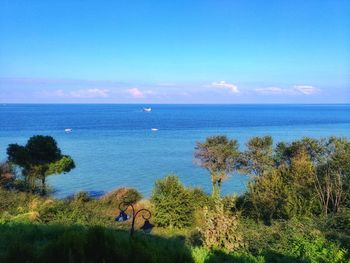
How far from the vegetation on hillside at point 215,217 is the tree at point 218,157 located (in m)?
0.08

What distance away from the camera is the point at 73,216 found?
13.4 meters

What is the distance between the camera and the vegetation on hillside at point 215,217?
4.11 meters

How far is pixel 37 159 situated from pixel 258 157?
15600mm

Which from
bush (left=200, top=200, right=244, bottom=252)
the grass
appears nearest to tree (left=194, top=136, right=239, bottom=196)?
the grass

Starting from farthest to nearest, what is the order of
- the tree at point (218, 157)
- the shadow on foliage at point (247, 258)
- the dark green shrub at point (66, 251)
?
the tree at point (218, 157) < the shadow on foliage at point (247, 258) < the dark green shrub at point (66, 251)

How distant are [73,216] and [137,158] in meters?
A: 37.9

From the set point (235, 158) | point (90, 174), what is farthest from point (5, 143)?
point (235, 158)

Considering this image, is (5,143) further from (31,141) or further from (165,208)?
(165,208)

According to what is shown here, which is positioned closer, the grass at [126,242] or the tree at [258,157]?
the grass at [126,242]

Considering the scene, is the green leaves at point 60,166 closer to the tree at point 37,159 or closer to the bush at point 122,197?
the tree at point 37,159

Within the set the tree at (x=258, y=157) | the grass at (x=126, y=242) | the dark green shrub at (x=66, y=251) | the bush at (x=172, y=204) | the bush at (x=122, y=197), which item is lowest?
the bush at (x=122, y=197)

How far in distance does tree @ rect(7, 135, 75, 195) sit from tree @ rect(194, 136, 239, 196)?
10.3 meters

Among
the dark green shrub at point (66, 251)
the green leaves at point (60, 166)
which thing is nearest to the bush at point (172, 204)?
the green leaves at point (60, 166)

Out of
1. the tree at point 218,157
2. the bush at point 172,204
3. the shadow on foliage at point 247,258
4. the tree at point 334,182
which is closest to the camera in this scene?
the shadow on foliage at point 247,258
